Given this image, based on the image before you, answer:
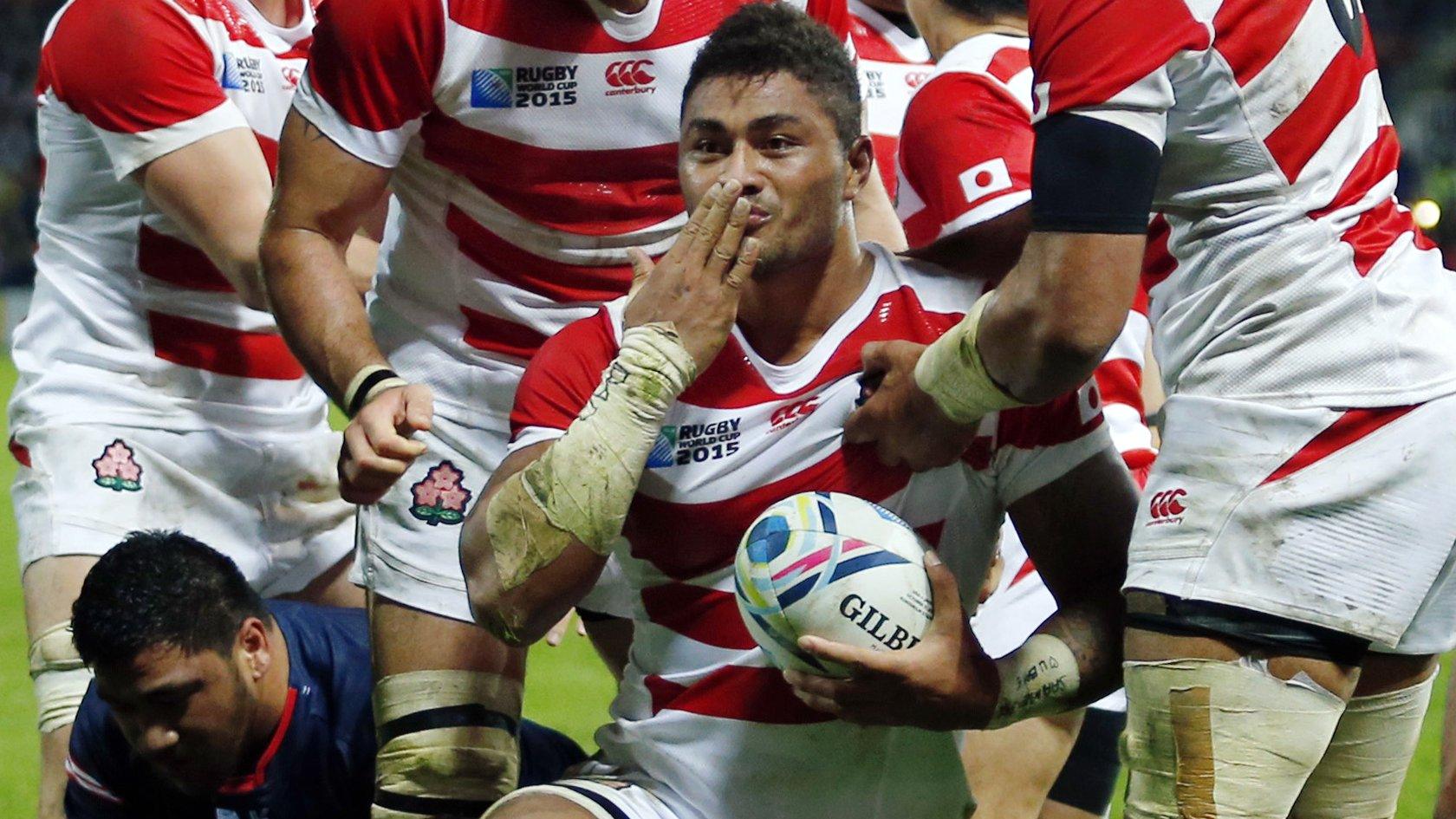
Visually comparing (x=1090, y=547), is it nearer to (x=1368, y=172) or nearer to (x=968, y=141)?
(x=1368, y=172)

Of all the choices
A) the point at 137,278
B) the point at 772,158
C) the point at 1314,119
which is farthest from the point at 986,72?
the point at 137,278

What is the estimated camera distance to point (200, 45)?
4.21 m

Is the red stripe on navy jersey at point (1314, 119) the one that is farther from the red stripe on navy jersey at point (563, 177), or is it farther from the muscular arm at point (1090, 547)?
the red stripe on navy jersey at point (563, 177)

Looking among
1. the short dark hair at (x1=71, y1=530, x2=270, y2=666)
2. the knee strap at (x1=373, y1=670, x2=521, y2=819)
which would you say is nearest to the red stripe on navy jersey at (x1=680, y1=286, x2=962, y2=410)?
the knee strap at (x1=373, y1=670, x2=521, y2=819)

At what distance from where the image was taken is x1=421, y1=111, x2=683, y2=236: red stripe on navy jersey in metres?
3.35

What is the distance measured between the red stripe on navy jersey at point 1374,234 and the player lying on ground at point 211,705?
1.87 meters

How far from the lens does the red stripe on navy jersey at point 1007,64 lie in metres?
3.74

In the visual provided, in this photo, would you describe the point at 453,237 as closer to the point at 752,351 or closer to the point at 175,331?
the point at 752,351

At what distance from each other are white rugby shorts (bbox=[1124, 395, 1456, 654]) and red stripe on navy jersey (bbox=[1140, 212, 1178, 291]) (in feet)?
0.96

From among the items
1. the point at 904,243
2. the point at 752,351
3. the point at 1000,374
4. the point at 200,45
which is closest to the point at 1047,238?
the point at 1000,374

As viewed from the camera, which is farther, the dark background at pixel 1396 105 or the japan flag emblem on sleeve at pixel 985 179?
the dark background at pixel 1396 105

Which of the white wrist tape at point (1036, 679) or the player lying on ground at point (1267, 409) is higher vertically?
the player lying on ground at point (1267, 409)

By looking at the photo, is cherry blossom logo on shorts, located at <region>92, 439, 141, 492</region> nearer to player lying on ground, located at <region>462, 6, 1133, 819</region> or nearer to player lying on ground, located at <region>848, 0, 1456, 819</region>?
player lying on ground, located at <region>462, 6, 1133, 819</region>

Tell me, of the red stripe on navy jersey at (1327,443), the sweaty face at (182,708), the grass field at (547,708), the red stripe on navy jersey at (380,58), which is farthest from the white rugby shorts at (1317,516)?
the grass field at (547,708)
